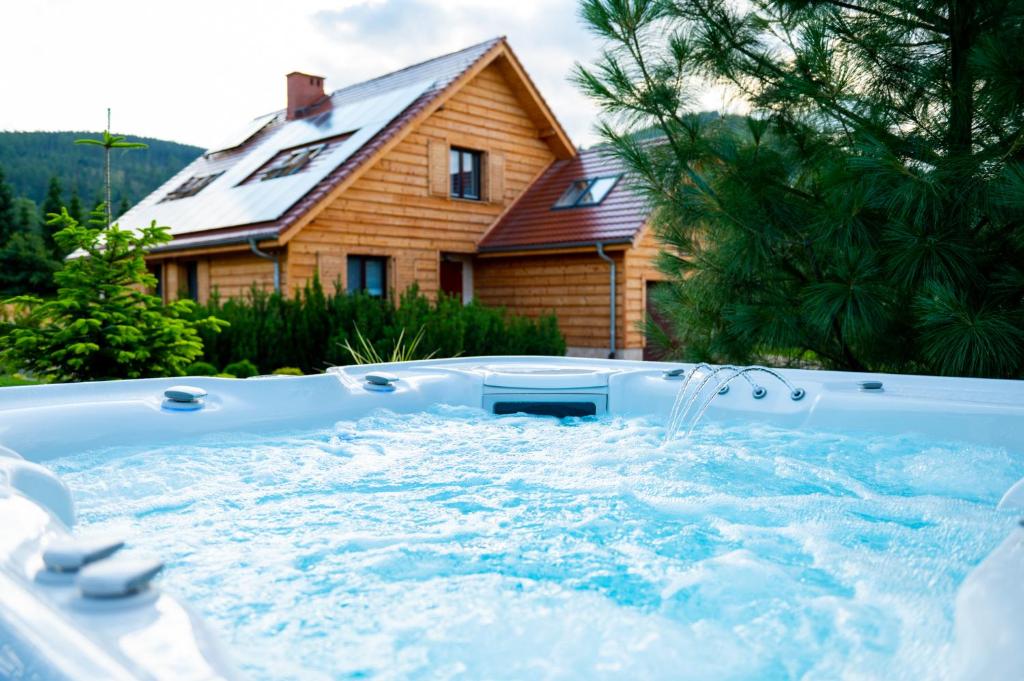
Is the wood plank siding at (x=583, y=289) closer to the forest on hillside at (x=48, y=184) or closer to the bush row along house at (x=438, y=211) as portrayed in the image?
the bush row along house at (x=438, y=211)

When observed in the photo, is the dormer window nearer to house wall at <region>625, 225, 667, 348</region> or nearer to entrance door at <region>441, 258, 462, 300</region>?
entrance door at <region>441, 258, 462, 300</region>

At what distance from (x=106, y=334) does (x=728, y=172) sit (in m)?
3.84

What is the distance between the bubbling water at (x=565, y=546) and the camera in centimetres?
153

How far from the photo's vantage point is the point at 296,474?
9.70ft

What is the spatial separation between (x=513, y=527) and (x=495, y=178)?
33.1 feet

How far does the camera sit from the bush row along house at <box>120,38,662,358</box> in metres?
10.1

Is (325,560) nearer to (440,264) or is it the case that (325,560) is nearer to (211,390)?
(211,390)

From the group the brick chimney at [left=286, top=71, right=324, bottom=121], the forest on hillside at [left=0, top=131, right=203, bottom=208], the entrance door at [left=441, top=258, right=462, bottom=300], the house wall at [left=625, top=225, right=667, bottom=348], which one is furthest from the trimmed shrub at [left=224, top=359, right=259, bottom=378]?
the forest on hillside at [left=0, top=131, right=203, bottom=208]

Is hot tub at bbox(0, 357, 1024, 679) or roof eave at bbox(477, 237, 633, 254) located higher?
roof eave at bbox(477, 237, 633, 254)

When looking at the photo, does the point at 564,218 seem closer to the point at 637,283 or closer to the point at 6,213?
the point at 637,283

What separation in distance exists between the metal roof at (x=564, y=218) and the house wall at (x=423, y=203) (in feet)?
0.84

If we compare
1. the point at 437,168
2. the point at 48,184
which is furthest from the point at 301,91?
the point at 48,184

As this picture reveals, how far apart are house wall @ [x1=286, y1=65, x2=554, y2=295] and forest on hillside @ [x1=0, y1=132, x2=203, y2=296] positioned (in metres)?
11.9

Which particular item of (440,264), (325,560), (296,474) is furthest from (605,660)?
(440,264)
